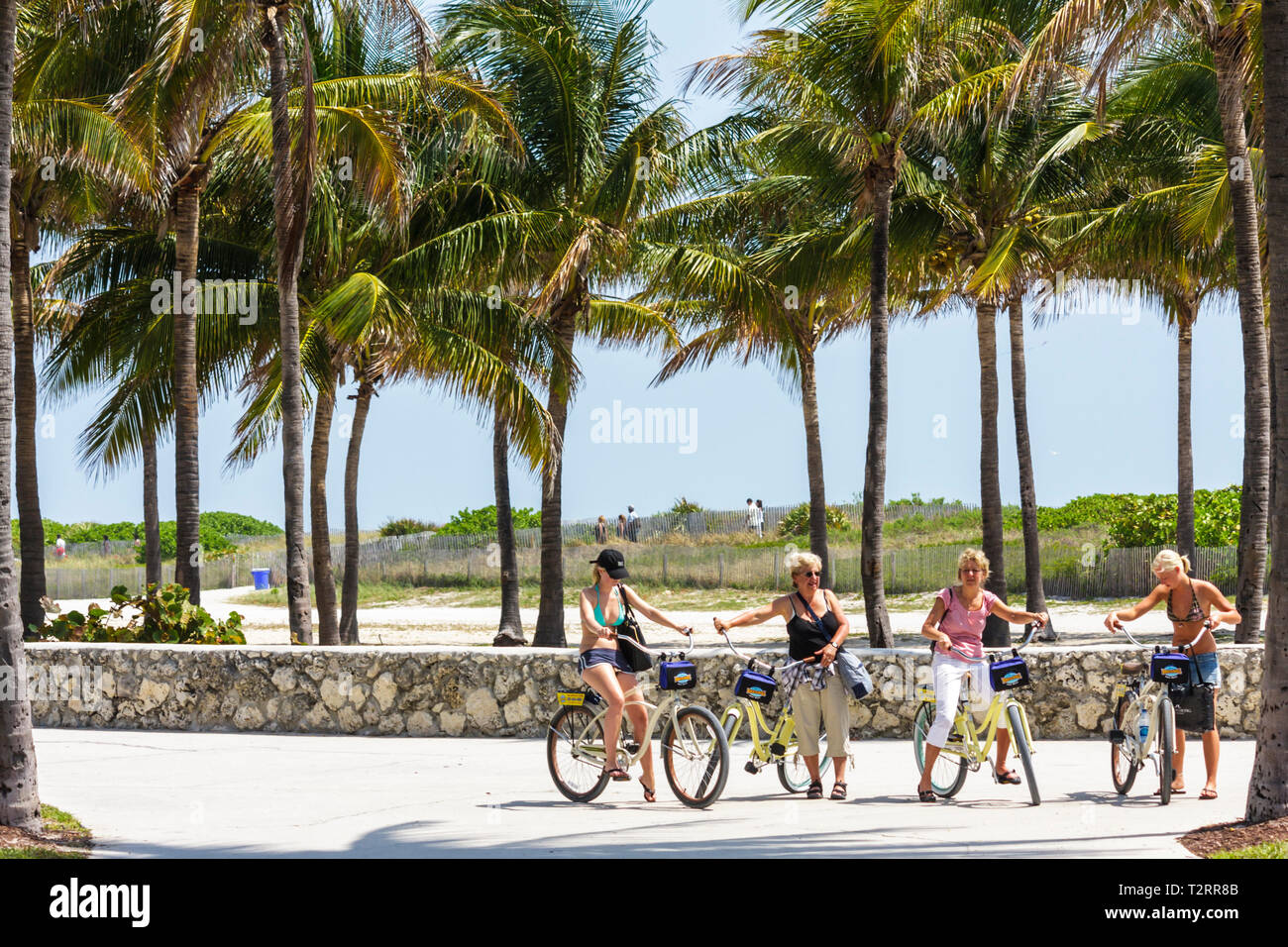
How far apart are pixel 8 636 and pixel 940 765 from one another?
6.18 m

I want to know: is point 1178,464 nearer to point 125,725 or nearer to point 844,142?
point 844,142

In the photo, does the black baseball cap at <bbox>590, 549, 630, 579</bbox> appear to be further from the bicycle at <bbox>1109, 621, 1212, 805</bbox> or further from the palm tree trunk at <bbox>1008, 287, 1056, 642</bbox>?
the palm tree trunk at <bbox>1008, 287, 1056, 642</bbox>

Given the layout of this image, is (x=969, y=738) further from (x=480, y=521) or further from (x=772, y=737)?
(x=480, y=521)

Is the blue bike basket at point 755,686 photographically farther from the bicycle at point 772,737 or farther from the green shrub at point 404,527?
the green shrub at point 404,527

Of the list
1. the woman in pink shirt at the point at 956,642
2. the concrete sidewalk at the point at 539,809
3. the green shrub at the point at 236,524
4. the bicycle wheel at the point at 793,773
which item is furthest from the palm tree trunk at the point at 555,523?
the green shrub at the point at 236,524

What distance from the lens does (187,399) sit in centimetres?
1803

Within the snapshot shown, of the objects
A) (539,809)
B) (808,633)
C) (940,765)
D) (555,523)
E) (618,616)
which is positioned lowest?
(539,809)

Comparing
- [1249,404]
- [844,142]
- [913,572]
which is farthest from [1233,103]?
[913,572]

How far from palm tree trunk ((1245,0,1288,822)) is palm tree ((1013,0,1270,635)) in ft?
17.4

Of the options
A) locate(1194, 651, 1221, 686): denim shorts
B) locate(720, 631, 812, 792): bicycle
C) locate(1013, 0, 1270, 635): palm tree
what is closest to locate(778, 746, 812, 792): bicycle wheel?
locate(720, 631, 812, 792): bicycle

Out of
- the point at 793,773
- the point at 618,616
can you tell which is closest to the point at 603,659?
the point at 618,616

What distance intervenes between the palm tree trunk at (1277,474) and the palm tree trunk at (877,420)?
9756 mm

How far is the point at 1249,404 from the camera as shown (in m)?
15.4

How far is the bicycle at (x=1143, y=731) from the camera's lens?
881cm
